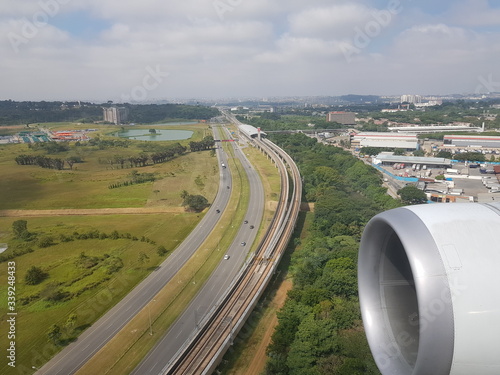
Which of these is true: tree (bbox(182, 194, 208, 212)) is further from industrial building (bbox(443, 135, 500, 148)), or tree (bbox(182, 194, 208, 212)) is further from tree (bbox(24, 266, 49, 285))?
industrial building (bbox(443, 135, 500, 148))

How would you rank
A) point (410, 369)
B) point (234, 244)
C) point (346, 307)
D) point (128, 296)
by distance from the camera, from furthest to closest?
→ point (234, 244), point (128, 296), point (346, 307), point (410, 369)

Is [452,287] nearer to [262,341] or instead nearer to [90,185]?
[262,341]

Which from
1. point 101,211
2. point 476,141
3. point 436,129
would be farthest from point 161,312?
point 436,129

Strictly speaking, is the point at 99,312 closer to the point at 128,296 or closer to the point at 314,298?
A: the point at 128,296

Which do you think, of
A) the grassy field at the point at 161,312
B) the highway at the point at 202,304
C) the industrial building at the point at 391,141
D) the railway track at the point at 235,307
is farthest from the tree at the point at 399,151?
the grassy field at the point at 161,312

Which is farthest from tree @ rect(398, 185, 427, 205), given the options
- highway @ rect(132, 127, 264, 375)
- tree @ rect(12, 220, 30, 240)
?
tree @ rect(12, 220, 30, 240)

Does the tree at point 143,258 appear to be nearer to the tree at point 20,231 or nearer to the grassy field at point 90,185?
the tree at point 20,231

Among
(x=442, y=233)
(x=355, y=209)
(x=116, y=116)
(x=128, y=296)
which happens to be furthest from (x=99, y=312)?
(x=116, y=116)
